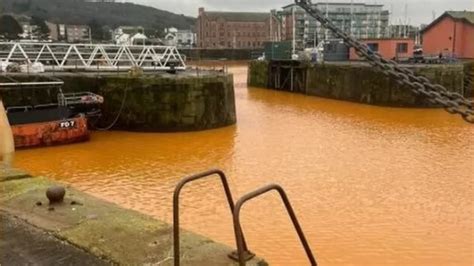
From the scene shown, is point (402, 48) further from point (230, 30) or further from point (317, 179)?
point (230, 30)

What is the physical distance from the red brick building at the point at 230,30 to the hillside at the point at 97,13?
3151cm

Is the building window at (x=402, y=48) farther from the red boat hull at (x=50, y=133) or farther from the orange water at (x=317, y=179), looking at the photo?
the red boat hull at (x=50, y=133)

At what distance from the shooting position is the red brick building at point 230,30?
115188mm

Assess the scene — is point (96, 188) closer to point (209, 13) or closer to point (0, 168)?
point (0, 168)

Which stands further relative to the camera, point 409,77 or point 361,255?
point 361,255

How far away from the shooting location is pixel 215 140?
59.0 feet

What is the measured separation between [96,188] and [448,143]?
11.6m

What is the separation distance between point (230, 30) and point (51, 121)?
102 metres

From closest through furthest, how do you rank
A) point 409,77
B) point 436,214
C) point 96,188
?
point 409,77, point 436,214, point 96,188

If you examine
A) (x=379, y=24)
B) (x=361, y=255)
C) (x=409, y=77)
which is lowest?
(x=361, y=255)

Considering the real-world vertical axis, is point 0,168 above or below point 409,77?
below

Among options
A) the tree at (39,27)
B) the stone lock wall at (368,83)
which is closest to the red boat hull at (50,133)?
the stone lock wall at (368,83)

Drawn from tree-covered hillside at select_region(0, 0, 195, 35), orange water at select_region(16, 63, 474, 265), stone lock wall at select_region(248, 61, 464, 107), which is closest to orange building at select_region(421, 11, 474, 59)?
stone lock wall at select_region(248, 61, 464, 107)

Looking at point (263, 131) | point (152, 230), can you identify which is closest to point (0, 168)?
point (152, 230)
